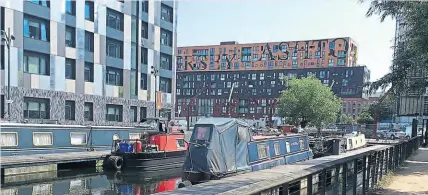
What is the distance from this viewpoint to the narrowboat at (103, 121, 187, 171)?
17469mm

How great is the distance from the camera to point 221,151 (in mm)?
11625

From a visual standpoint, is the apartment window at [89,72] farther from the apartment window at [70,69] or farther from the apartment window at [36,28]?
the apartment window at [36,28]

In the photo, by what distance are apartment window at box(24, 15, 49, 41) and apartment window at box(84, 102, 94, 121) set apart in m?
5.89

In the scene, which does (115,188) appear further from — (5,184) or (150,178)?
(5,184)

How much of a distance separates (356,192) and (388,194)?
1462 millimetres

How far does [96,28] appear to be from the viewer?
3052 cm

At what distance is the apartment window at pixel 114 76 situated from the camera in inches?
1265

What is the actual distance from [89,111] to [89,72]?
9.86 ft

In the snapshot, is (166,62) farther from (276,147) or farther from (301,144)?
(276,147)

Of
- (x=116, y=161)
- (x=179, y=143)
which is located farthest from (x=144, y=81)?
(x=116, y=161)

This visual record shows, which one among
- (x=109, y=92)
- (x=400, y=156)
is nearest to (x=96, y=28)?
(x=109, y=92)

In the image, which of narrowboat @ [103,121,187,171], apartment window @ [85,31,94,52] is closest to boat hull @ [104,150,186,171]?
narrowboat @ [103,121,187,171]

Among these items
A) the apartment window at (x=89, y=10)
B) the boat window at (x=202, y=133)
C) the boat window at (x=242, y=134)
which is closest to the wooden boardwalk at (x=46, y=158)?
the boat window at (x=202, y=133)

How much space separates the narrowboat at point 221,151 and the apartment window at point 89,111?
19.9 metres
